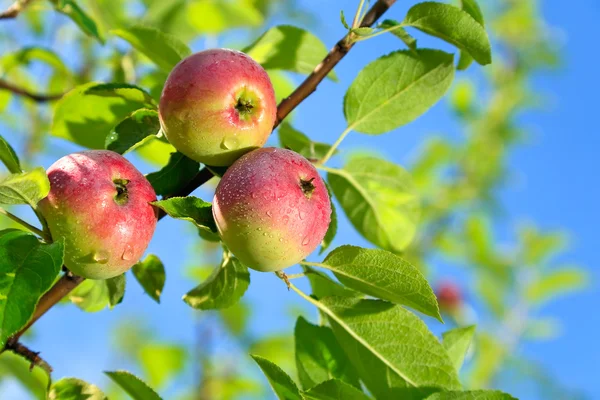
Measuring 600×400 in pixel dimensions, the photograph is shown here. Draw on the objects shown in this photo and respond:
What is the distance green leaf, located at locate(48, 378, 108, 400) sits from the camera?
1.12 metres

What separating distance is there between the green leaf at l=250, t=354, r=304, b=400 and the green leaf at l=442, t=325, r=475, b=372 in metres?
0.45

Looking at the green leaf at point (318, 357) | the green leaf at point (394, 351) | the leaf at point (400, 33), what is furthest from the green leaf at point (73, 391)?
the leaf at point (400, 33)

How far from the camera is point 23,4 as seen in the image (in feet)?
5.44

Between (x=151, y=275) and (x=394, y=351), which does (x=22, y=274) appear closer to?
(x=151, y=275)

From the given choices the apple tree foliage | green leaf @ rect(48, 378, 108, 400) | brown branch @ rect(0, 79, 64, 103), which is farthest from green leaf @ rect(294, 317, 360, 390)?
brown branch @ rect(0, 79, 64, 103)

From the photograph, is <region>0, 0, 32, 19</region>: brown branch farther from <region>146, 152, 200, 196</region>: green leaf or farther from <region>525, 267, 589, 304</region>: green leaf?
<region>525, 267, 589, 304</region>: green leaf

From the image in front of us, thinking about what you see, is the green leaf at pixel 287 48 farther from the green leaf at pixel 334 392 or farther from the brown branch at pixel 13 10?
the green leaf at pixel 334 392

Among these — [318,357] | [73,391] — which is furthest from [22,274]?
[318,357]

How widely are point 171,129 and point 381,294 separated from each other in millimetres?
446

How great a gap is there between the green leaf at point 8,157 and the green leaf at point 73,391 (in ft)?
1.33

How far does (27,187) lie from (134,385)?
1.34 feet

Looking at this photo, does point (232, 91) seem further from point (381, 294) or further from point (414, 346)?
point (414, 346)

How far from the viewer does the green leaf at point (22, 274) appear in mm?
815

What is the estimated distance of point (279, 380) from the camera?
3.17 ft
